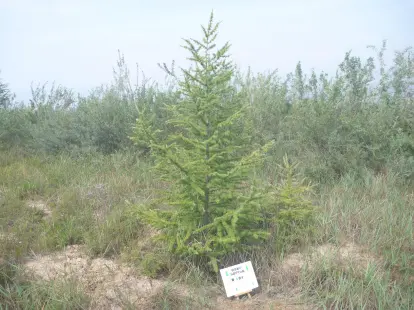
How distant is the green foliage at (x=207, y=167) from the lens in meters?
3.62

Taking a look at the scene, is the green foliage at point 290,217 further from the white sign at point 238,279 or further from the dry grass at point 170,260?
the white sign at point 238,279

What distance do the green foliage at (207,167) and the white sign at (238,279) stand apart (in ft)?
0.49

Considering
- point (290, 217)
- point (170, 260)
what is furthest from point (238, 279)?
point (290, 217)

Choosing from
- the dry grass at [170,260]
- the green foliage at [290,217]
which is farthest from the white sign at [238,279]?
the green foliage at [290,217]

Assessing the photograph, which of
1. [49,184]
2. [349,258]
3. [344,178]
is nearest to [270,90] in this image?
[344,178]

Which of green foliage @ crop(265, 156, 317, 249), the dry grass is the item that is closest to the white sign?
the dry grass

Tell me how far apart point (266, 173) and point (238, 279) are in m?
2.79

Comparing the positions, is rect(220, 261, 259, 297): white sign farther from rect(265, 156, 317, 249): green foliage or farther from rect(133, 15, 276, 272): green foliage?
rect(265, 156, 317, 249): green foliage

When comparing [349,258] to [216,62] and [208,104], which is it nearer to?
[208,104]

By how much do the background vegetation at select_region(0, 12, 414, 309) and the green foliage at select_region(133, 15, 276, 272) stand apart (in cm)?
26

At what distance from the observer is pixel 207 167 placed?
3639 mm

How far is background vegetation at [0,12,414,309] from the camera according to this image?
3.59 meters

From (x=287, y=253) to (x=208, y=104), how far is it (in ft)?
5.52

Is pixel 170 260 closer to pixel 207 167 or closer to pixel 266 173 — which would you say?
pixel 207 167
